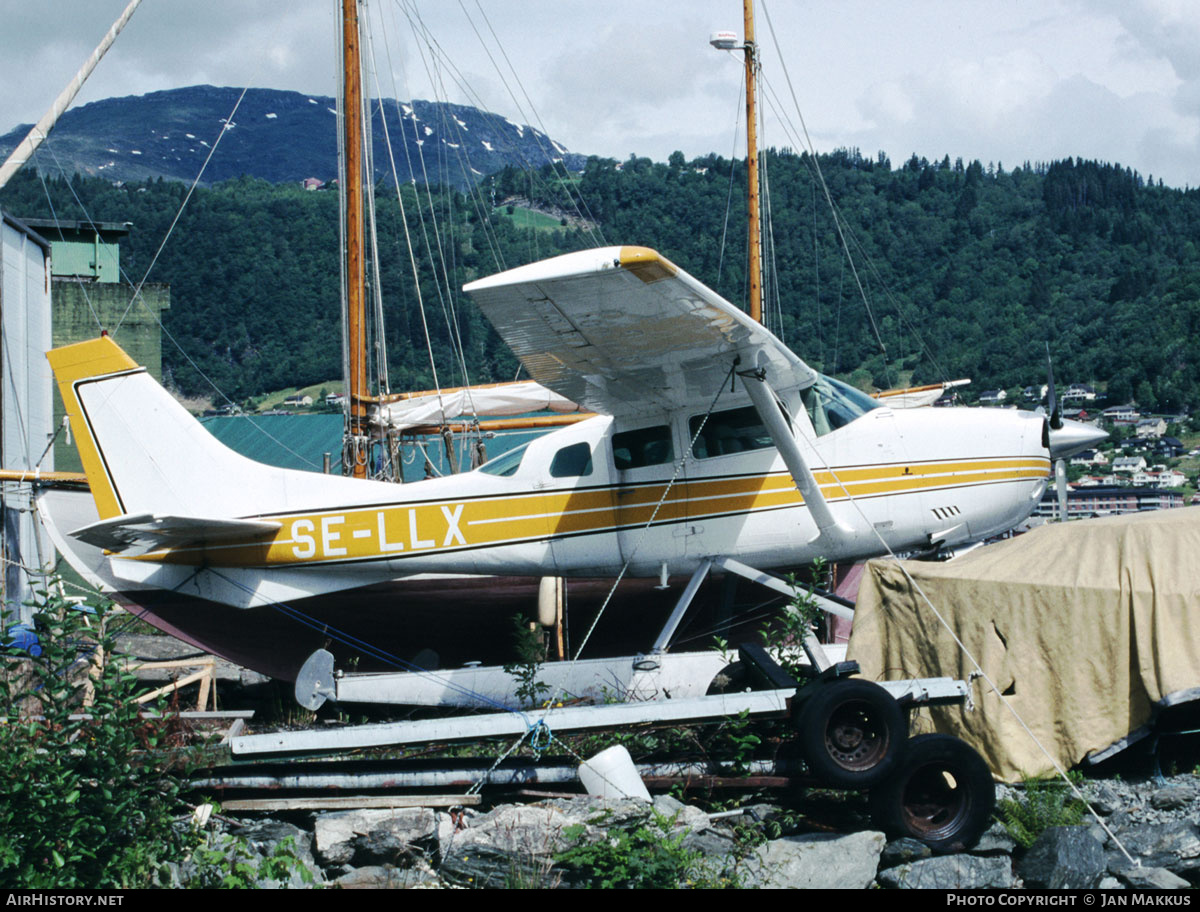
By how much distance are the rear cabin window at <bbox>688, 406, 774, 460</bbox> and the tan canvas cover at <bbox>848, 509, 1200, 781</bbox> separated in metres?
1.87

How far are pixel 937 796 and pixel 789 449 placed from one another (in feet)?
9.60

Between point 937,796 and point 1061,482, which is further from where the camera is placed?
point 1061,482

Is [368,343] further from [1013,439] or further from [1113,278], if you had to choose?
[1113,278]

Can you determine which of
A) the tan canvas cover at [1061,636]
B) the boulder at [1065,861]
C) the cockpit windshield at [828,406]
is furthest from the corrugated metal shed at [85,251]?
the boulder at [1065,861]

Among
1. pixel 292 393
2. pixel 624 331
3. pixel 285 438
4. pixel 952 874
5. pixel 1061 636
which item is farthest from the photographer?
pixel 292 393

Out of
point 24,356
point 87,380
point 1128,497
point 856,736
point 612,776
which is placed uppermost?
point 24,356

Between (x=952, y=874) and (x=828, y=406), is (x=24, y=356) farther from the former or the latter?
(x=952, y=874)

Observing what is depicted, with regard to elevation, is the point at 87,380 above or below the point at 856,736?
above

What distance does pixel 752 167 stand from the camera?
20.7 metres

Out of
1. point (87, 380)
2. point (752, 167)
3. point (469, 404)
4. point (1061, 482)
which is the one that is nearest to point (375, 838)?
point (87, 380)

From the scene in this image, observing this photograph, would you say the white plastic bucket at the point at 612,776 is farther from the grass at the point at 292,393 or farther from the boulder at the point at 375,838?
the grass at the point at 292,393

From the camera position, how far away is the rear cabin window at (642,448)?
941 cm

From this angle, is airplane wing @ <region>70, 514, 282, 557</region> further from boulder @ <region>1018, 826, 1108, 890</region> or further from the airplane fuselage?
boulder @ <region>1018, 826, 1108, 890</region>

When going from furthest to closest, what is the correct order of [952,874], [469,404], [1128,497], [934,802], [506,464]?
[1128,497] < [469,404] < [506,464] < [934,802] < [952,874]
